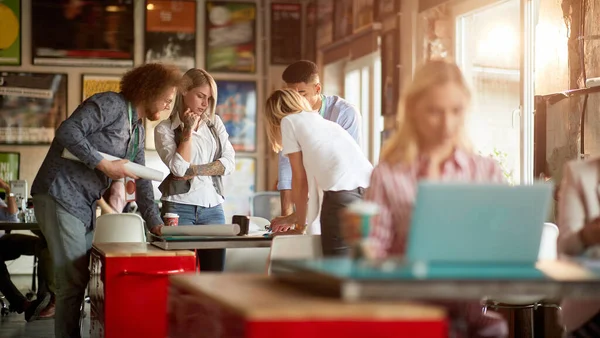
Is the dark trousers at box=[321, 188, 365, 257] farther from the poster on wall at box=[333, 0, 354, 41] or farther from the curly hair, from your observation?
the poster on wall at box=[333, 0, 354, 41]

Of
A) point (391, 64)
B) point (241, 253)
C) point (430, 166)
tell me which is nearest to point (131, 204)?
point (391, 64)

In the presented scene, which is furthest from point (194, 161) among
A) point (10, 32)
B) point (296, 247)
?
point (10, 32)

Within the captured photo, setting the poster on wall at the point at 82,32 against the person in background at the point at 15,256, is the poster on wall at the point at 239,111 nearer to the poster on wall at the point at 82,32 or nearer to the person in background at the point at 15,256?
the poster on wall at the point at 82,32

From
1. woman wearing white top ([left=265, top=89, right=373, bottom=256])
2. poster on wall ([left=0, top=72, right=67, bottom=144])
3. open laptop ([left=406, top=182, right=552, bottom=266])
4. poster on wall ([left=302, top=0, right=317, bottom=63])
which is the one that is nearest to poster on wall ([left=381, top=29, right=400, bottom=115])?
poster on wall ([left=302, top=0, right=317, bottom=63])

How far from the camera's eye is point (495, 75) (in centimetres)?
677

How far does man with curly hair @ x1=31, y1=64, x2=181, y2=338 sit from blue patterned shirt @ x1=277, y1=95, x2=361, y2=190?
1.16 meters

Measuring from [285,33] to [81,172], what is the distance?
649cm

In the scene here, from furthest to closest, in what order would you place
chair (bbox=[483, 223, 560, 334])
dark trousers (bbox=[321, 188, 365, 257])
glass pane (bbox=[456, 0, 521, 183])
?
glass pane (bbox=[456, 0, 521, 183]) < chair (bbox=[483, 223, 560, 334]) < dark trousers (bbox=[321, 188, 365, 257])

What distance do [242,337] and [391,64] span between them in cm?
626

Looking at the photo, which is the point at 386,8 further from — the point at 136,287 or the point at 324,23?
the point at 136,287

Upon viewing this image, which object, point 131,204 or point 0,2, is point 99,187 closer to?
point 131,204

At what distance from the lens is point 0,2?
9961mm

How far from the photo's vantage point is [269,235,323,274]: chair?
12.8 ft

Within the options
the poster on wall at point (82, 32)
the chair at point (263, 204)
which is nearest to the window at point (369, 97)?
the chair at point (263, 204)
